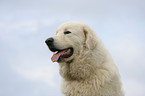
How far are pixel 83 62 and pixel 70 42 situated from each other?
69cm

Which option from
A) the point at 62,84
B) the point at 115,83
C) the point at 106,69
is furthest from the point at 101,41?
the point at 62,84

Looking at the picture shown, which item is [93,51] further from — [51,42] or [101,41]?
[51,42]

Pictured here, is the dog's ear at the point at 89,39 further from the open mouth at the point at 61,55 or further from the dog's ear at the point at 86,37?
the open mouth at the point at 61,55

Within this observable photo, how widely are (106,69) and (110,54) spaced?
719mm

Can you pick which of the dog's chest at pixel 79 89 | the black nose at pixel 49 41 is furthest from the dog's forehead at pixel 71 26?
the dog's chest at pixel 79 89

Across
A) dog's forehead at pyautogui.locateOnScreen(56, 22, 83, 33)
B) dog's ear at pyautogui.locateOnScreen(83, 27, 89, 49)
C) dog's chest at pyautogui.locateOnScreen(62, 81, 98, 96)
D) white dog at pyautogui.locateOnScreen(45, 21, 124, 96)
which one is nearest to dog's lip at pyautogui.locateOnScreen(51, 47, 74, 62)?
white dog at pyautogui.locateOnScreen(45, 21, 124, 96)

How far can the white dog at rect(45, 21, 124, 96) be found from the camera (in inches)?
222

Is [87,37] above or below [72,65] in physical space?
above

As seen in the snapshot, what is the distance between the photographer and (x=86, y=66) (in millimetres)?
5750

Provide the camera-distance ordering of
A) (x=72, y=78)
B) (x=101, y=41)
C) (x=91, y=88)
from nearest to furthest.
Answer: (x=91, y=88), (x=72, y=78), (x=101, y=41)

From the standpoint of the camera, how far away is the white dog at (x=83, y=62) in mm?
5629

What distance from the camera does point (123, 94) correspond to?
6.08 metres

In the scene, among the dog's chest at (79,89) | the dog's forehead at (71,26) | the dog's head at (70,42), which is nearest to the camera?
the dog's chest at (79,89)

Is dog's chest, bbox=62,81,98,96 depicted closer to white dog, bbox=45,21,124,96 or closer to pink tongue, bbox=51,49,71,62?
white dog, bbox=45,21,124,96
